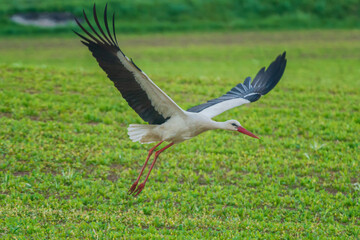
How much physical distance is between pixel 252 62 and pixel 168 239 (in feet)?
46.4

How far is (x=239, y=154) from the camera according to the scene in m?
8.39

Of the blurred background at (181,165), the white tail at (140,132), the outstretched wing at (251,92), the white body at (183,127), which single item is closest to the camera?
the white body at (183,127)

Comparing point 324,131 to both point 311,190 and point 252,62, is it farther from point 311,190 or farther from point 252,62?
point 252,62

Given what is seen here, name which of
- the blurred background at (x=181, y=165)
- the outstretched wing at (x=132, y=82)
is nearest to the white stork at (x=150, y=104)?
the outstretched wing at (x=132, y=82)

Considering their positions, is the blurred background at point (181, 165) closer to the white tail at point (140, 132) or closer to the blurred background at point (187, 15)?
the white tail at point (140, 132)

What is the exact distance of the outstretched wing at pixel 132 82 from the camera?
5305mm

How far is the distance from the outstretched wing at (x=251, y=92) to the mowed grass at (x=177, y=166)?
1.25 metres

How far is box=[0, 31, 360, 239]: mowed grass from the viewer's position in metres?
6.04

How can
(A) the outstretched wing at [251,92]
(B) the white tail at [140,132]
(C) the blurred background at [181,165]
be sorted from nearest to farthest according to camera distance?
(C) the blurred background at [181,165], (B) the white tail at [140,132], (A) the outstretched wing at [251,92]

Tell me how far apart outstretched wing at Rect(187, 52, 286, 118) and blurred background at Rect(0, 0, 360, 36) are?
19.9m

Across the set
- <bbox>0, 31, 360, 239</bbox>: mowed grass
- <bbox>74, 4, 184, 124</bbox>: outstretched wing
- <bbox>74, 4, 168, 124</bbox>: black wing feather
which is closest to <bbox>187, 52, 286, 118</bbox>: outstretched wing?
<bbox>74, 4, 184, 124</bbox>: outstretched wing

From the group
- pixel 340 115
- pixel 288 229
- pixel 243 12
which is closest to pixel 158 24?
pixel 243 12

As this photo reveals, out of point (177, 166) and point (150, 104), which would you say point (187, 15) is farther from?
point (150, 104)

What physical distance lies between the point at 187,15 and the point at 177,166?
21.2 metres
